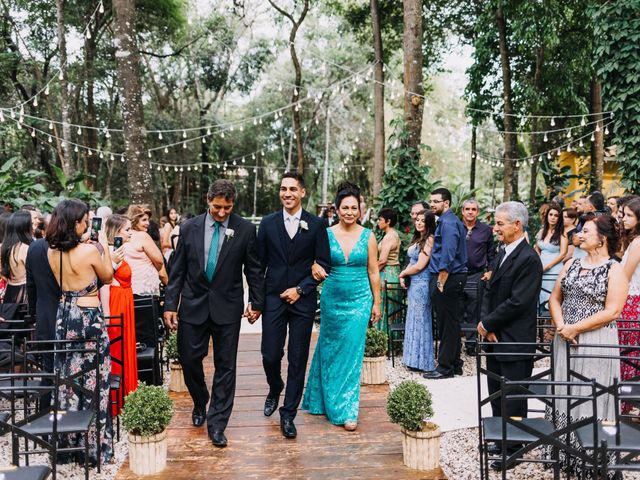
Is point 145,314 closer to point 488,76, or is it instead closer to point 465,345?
point 465,345

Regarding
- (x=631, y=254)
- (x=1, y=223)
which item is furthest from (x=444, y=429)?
(x=1, y=223)

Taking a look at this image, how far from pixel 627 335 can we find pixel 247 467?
3.53m

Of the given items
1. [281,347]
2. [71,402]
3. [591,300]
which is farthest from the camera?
[281,347]

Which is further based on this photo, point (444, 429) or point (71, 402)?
point (444, 429)

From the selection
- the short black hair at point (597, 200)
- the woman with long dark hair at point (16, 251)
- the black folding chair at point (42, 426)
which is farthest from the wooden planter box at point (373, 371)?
the short black hair at point (597, 200)

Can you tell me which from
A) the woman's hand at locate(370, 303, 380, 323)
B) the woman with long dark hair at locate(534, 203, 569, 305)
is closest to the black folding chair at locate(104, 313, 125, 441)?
the woman's hand at locate(370, 303, 380, 323)

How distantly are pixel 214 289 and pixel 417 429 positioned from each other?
6.15 ft

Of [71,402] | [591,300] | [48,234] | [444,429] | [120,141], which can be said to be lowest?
[444,429]

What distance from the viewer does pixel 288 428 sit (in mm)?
4898

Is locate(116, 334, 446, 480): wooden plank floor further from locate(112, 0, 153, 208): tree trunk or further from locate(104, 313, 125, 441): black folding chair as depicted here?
locate(112, 0, 153, 208): tree trunk

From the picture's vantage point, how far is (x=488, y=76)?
18.9 m

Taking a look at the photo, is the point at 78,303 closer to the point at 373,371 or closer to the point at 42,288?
the point at 42,288

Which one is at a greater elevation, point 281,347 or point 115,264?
point 115,264

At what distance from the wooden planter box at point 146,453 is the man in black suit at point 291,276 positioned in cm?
108
